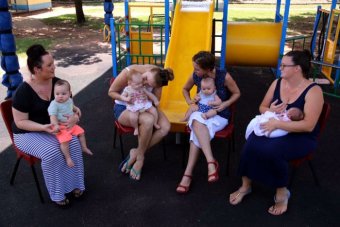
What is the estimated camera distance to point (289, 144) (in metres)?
2.91

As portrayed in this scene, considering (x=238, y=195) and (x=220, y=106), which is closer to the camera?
(x=238, y=195)

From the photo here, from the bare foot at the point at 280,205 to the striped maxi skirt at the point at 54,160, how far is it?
1.76 meters

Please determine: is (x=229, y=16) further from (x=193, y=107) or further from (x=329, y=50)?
(x=193, y=107)

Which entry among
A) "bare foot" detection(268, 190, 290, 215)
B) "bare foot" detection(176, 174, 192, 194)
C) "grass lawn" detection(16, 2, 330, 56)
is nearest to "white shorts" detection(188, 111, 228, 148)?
"bare foot" detection(176, 174, 192, 194)

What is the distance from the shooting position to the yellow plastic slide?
14.4 feet

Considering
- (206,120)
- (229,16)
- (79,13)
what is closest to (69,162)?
(206,120)

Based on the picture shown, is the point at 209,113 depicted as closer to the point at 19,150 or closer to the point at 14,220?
the point at 19,150

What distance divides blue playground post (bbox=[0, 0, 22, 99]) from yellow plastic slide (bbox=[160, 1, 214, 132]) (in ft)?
7.98

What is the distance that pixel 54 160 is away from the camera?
291 centimetres

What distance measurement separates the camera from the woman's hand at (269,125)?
2.92 m

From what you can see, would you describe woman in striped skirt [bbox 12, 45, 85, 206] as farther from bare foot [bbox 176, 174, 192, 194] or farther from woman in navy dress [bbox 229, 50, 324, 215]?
woman in navy dress [bbox 229, 50, 324, 215]

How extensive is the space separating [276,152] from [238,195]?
602 mm

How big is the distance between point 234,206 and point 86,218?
1.32m

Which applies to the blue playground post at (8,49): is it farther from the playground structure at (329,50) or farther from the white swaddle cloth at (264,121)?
the playground structure at (329,50)
